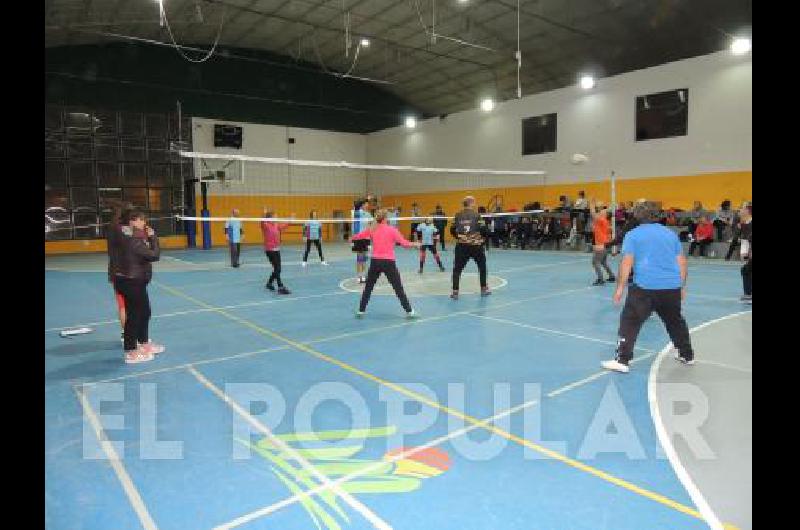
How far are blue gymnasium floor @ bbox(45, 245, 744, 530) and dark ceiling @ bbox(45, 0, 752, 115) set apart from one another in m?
13.8

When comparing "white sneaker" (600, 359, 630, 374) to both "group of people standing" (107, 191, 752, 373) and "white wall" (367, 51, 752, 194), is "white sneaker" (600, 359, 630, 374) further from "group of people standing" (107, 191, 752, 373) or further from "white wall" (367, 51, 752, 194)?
"white wall" (367, 51, 752, 194)

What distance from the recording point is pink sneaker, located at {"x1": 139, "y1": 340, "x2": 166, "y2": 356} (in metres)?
6.19

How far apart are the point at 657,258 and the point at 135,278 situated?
5805 millimetres

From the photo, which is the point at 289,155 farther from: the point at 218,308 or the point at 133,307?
the point at 133,307

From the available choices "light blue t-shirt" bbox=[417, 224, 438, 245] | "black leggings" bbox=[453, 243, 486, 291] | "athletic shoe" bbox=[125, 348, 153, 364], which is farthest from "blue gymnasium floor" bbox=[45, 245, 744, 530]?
"light blue t-shirt" bbox=[417, 224, 438, 245]

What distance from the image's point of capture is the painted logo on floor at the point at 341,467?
308cm

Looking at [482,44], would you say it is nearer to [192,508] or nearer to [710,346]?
[710,346]

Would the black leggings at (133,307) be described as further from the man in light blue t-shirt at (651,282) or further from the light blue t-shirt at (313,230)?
the light blue t-shirt at (313,230)

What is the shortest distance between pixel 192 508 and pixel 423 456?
1.53 meters

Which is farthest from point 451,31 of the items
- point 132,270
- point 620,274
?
point 132,270

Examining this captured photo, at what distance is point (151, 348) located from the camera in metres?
6.31
